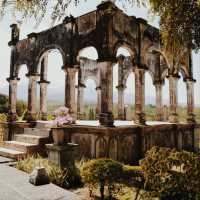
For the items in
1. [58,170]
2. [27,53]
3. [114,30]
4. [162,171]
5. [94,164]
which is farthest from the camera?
[27,53]

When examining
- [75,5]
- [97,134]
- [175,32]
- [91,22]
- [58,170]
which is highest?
[91,22]

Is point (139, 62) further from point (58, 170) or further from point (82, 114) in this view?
point (82, 114)

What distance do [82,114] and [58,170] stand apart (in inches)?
473

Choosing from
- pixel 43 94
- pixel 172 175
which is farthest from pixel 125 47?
pixel 172 175

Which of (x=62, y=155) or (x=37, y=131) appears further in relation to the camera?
(x=37, y=131)

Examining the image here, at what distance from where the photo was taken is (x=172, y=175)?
5.16m

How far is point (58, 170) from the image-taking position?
7.14 meters

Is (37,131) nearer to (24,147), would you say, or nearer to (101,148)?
(24,147)

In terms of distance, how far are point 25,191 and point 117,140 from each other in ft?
15.4

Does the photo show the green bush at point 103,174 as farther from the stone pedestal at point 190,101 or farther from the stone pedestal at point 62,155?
the stone pedestal at point 190,101

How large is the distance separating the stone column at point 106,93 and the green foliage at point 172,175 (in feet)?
12.2

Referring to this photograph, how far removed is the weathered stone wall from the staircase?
105cm

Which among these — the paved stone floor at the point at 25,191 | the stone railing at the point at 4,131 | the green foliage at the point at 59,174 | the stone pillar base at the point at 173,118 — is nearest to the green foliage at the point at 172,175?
the paved stone floor at the point at 25,191

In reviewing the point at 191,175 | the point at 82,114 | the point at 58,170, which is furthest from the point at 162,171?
the point at 82,114
